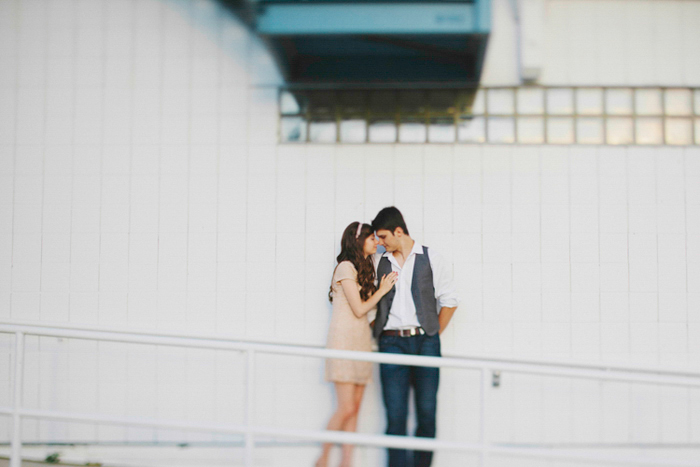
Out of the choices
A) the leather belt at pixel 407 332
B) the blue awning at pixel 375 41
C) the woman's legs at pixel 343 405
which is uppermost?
the blue awning at pixel 375 41

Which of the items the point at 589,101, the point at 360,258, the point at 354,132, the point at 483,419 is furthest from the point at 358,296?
the point at 589,101

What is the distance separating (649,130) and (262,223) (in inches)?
125

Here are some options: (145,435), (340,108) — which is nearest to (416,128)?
(340,108)

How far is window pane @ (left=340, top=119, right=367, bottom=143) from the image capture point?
11.6 feet

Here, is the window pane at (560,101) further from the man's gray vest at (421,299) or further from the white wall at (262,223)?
the man's gray vest at (421,299)

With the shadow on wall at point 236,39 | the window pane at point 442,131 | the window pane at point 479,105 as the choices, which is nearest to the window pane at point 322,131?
the shadow on wall at point 236,39

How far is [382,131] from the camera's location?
3543 millimetres

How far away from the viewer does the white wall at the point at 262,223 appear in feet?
11.2

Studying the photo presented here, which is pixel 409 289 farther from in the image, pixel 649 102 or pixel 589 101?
pixel 649 102

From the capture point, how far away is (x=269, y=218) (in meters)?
3.49

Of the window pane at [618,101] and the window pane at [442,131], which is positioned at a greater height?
the window pane at [618,101]

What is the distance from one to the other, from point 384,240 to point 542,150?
1520 mm

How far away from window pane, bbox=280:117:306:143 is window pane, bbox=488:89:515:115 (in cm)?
151

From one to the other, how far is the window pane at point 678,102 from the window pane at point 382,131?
2193 mm
